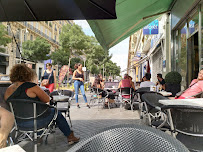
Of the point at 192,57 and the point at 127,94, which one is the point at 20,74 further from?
the point at 192,57

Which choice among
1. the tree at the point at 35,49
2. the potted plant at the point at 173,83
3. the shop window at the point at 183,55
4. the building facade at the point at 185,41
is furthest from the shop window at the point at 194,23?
the tree at the point at 35,49

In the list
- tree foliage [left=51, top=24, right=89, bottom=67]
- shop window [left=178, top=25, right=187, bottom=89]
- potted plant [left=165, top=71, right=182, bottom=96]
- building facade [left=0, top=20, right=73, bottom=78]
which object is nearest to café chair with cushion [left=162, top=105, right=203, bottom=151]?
potted plant [left=165, top=71, right=182, bottom=96]

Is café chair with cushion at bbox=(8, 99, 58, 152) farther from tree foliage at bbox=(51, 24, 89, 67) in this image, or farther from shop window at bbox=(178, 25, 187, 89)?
tree foliage at bbox=(51, 24, 89, 67)

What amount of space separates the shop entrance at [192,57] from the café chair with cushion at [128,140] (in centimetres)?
593

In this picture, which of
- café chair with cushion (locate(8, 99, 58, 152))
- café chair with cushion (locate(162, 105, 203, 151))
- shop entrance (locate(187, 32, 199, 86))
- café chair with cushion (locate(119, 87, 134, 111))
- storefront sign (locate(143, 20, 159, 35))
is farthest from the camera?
storefront sign (locate(143, 20, 159, 35))

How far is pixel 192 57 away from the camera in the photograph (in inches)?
248

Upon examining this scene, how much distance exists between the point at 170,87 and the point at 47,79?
13.3 ft

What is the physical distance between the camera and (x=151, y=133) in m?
0.80

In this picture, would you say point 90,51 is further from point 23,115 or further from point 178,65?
point 23,115

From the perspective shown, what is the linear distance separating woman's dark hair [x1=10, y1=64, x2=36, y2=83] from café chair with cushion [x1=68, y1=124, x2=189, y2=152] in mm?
2163

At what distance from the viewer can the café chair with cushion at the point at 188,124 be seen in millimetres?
1769

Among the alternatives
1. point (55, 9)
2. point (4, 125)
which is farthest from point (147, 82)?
point (4, 125)

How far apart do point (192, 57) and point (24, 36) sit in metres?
37.3

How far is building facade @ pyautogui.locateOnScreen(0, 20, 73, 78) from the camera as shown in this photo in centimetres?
2954
